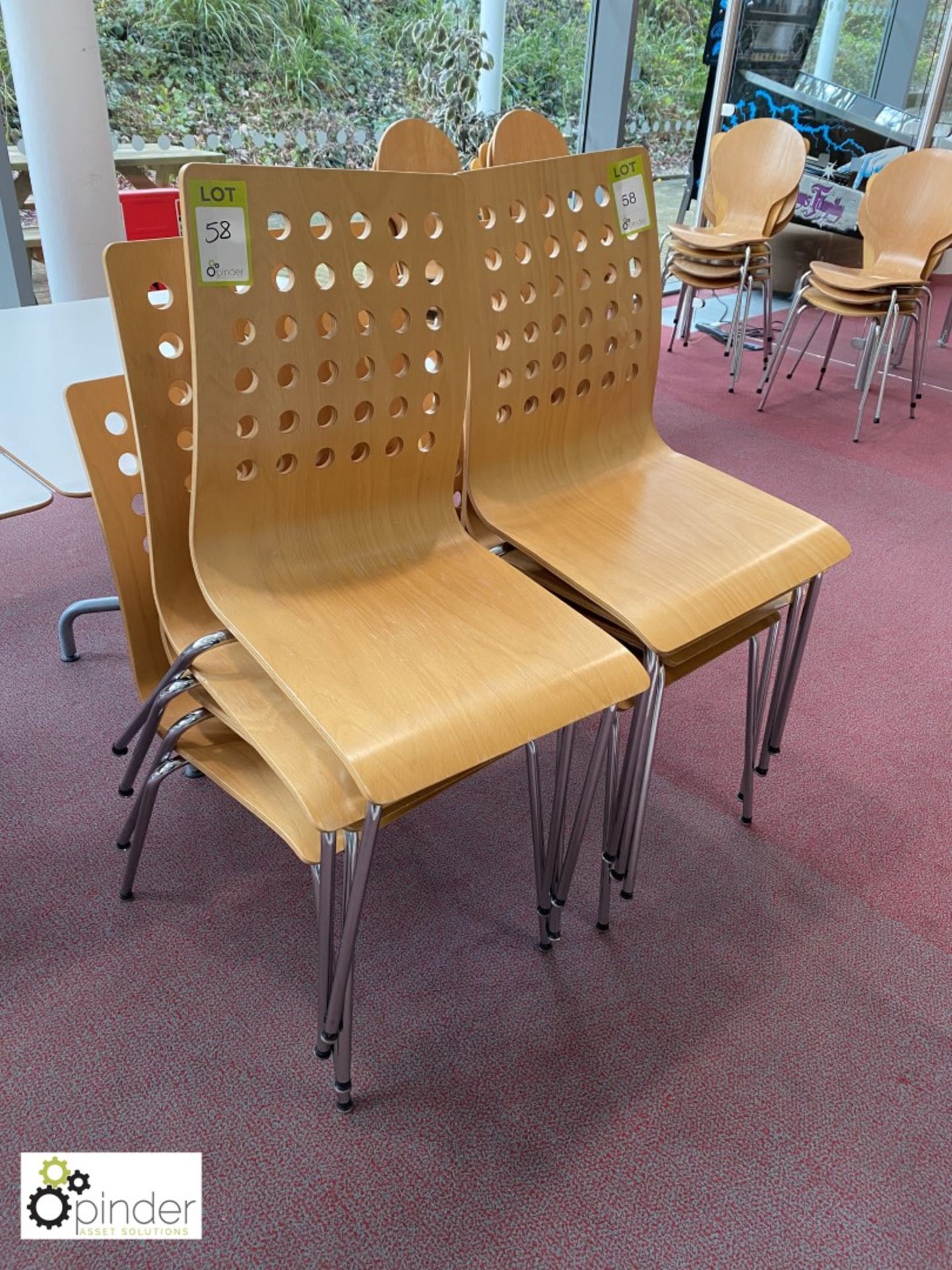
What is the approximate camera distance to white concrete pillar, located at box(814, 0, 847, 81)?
5309mm

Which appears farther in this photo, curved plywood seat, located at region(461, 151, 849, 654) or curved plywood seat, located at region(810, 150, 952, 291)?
curved plywood seat, located at region(810, 150, 952, 291)

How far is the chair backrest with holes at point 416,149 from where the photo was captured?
2715mm

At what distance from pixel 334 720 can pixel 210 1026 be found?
67cm

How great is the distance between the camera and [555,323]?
175cm

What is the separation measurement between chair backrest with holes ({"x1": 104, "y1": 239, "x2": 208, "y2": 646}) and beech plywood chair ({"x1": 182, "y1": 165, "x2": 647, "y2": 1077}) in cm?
11

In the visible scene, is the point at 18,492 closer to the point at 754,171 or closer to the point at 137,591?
the point at 137,591

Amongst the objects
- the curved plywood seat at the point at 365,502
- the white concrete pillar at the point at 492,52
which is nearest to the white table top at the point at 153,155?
the white concrete pillar at the point at 492,52

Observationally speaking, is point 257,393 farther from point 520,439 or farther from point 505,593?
point 520,439

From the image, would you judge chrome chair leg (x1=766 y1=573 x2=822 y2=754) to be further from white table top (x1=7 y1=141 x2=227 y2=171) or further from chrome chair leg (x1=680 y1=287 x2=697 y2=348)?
chrome chair leg (x1=680 y1=287 x2=697 y2=348)

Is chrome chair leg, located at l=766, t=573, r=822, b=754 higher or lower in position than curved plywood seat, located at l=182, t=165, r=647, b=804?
lower

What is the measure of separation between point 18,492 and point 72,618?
1035 millimetres

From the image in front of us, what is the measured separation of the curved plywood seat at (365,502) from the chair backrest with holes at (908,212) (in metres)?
3.37

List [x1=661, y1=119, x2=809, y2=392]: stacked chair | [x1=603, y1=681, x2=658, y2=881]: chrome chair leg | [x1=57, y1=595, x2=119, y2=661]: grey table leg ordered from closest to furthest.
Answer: [x1=603, y1=681, x2=658, y2=881]: chrome chair leg < [x1=57, y1=595, x2=119, y2=661]: grey table leg < [x1=661, y1=119, x2=809, y2=392]: stacked chair

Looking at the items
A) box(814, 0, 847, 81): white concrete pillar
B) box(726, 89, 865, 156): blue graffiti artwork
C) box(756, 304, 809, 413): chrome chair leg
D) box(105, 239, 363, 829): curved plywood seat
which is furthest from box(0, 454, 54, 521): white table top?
box(814, 0, 847, 81): white concrete pillar
